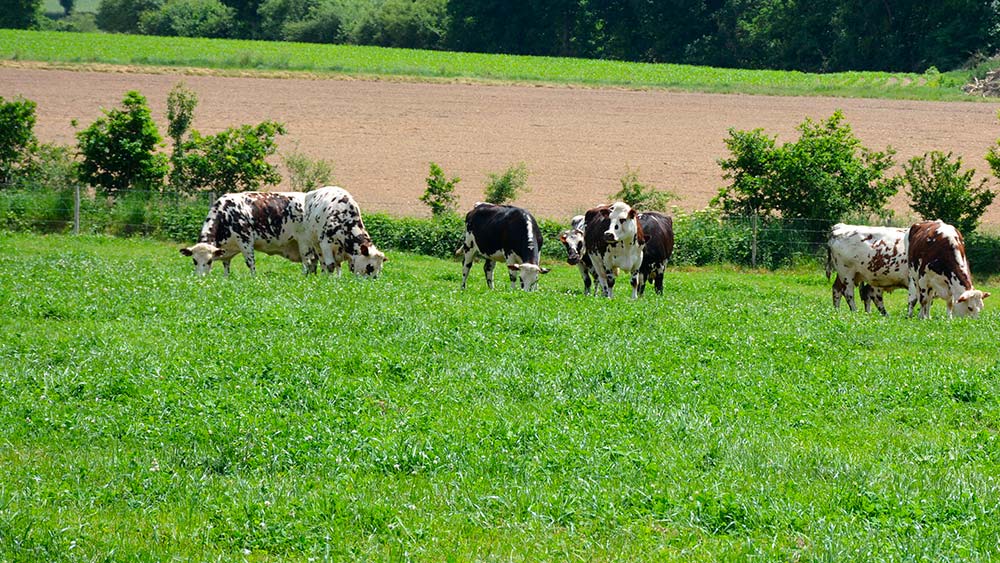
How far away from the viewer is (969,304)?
68.7ft

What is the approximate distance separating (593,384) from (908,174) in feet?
84.2

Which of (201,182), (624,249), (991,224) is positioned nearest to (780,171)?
(991,224)

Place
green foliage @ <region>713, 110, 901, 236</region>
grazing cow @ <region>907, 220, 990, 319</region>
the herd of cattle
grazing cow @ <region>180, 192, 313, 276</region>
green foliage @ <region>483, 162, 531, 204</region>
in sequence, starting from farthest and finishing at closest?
green foliage @ <region>483, 162, 531, 204</region>, green foliage @ <region>713, 110, 901, 236</region>, grazing cow @ <region>180, 192, 313, 276</region>, the herd of cattle, grazing cow @ <region>907, 220, 990, 319</region>

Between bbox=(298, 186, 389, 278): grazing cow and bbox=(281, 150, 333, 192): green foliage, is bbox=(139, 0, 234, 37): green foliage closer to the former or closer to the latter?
bbox=(281, 150, 333, 192): green foliage

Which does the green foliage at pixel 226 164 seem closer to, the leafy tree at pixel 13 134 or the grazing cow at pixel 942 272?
the leafy tree at pixel 13 134

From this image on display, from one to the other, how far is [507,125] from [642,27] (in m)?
47.8

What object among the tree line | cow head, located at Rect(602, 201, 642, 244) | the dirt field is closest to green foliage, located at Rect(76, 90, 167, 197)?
the dirt field

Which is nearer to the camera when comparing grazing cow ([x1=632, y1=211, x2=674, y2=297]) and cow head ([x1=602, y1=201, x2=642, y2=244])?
cow head ([x1=602, y1=201, x2=642, y2=244])

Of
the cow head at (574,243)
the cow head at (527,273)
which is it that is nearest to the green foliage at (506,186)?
the cow head at (574,243)

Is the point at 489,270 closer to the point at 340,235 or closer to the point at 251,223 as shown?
the point at 340,235

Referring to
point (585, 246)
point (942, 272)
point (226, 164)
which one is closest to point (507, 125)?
point (226, 164)

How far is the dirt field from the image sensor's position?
47000 mm

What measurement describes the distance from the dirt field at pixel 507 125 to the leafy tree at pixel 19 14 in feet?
169

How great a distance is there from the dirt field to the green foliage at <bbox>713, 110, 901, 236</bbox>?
678cm
